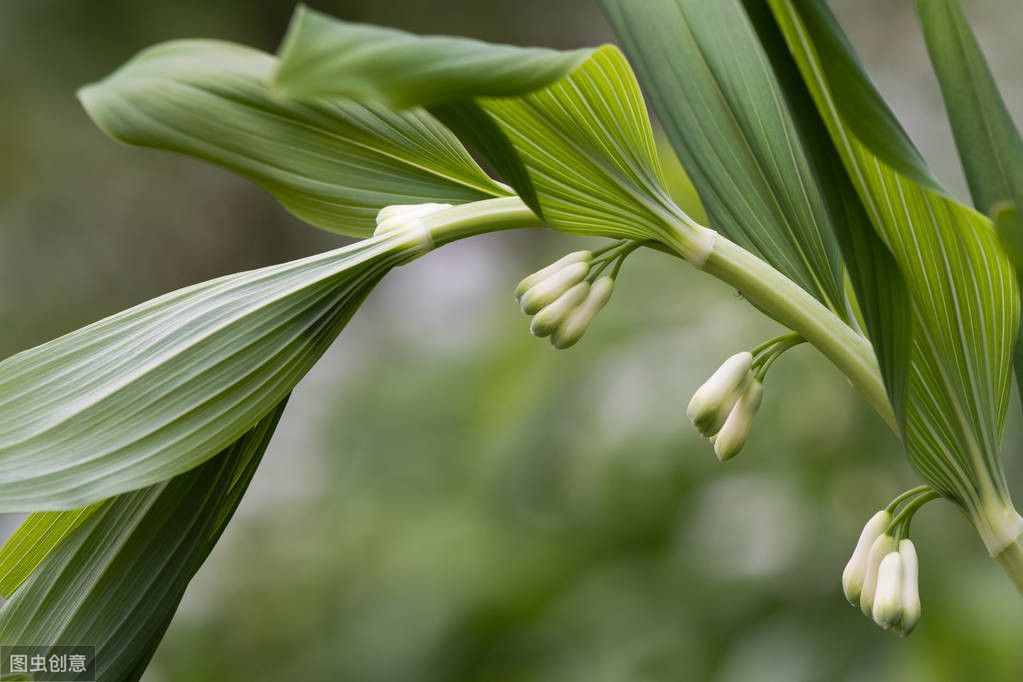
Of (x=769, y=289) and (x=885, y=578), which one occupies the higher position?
(x=769, y=289)

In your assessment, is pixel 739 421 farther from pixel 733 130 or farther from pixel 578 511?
pixel 578 511

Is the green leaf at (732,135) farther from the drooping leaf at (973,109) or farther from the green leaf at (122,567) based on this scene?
the green leaf at (122,567)

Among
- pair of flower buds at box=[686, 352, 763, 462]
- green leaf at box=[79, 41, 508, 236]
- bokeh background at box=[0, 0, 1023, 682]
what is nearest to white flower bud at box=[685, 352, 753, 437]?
pair of flower buds at box=[686, 352, 763, 462]

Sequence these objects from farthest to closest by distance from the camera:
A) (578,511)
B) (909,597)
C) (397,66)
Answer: (578,511) < (909,597) < (397,66)

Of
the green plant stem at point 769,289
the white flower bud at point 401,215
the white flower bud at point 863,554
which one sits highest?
the white flower bud at point 401,215

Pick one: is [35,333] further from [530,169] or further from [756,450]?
[530,169]

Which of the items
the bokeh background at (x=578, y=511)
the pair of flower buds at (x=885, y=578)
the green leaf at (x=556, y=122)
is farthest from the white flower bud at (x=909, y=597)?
the bokeh background at (x=578, y=511)

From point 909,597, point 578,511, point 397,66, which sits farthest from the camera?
point 578,511

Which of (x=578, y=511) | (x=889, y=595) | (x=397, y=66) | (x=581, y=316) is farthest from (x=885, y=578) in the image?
(x=578, y=511)
